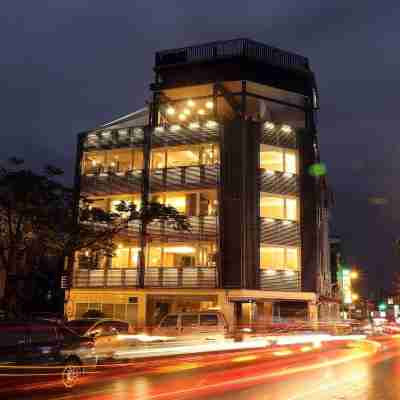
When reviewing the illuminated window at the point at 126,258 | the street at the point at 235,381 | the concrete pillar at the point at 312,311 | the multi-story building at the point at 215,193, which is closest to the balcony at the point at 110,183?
the multi-story building at the point at 215,193

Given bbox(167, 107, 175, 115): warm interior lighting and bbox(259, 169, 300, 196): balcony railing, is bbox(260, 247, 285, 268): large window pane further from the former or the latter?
bbox(167, 107, 175, 115): warm interior lighting

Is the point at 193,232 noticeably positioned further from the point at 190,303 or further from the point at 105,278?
the point at 105,278

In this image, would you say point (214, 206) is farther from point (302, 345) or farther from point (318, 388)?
point (318, 388)

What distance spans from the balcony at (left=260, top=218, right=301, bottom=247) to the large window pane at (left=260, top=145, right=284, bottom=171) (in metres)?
3.98

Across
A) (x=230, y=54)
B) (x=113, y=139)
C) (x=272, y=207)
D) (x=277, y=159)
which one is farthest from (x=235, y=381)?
(x=230, y=54)

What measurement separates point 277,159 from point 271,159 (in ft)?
1.41

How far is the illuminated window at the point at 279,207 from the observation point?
35.7 m

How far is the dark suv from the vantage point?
13164 mm

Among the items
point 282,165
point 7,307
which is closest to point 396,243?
point 282,165

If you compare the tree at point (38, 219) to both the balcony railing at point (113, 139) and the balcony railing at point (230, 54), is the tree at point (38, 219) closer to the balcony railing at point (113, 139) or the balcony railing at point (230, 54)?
the balcony railing at point (113, 139)

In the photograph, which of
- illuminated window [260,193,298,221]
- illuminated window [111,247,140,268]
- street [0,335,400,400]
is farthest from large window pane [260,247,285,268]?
street [0,335,400,400]

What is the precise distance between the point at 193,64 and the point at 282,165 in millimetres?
10143

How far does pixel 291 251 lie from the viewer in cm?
3559

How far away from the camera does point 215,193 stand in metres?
35.0
